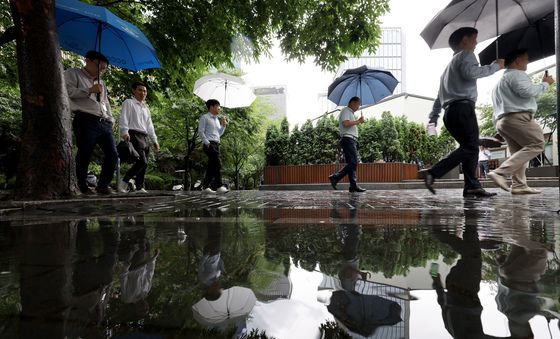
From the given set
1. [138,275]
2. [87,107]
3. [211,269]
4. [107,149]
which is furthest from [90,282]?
[107,149]

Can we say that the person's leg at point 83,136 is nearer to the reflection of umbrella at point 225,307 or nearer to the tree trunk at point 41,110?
the tree trunk at point 41,110

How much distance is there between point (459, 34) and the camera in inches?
171

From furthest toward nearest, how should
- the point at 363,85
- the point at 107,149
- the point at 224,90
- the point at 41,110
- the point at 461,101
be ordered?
1. the point at 224,90
2. the point at 363,85
3. the point at 107,149
4. the point at 461,101
5. the point at 41,110

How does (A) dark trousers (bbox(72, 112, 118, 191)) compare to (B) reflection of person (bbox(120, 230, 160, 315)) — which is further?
(A) dark trousers (bbox(72, 112, 118, 191))

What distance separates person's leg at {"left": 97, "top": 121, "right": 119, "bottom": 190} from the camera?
4645 mm

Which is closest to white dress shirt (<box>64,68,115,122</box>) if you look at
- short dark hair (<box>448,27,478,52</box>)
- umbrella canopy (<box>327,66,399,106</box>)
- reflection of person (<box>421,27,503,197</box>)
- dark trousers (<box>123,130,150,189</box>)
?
dark trousers (<box>123,130,150,189</box>)

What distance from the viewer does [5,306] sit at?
0.73 meters

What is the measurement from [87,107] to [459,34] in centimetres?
498

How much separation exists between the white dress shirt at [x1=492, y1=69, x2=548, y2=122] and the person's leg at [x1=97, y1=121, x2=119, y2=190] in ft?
17.8

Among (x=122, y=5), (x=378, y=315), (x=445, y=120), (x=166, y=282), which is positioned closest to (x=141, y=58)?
(x=122, y=5)

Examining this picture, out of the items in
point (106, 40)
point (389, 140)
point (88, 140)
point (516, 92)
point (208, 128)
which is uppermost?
point (106, 40)

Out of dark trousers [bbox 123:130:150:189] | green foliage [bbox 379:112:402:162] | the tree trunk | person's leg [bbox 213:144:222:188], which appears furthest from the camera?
green foliage [bbox 379:112:402:162]

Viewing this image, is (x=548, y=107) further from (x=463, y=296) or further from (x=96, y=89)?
(x=463, y=296)

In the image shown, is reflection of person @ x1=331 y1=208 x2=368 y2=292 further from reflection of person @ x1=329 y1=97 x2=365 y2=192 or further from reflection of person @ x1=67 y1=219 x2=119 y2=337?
reflection of person @ x1=329 y1=97 x2=365 y2=192
